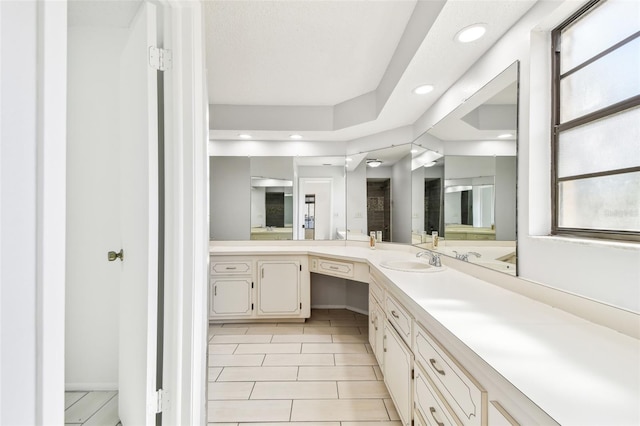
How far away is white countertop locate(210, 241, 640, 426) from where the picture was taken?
565mm

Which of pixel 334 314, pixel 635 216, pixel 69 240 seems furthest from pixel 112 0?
pixel 334 314

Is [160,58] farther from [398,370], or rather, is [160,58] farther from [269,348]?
[269,348]

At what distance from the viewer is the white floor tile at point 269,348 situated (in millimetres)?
2389

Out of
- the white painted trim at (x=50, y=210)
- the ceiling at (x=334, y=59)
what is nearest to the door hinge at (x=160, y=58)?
the ceiling at (x=334, y=59)

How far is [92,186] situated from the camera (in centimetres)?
179

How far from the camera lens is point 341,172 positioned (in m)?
3.29

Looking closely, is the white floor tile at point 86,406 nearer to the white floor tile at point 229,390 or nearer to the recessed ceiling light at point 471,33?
the white floor tile at point 229,390

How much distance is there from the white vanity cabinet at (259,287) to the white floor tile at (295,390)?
1024mm

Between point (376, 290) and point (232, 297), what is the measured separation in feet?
5.53

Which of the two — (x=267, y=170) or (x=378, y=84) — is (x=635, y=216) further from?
(x=267, y=170)

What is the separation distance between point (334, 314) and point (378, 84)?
2.54 m

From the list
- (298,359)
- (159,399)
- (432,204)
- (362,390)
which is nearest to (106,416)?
(159,399)

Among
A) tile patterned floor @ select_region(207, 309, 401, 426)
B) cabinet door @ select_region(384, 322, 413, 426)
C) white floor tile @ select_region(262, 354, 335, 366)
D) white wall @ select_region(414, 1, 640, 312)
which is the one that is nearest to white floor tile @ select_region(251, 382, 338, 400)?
tile patterned floor @ select_region(207, 309, 401, 426)

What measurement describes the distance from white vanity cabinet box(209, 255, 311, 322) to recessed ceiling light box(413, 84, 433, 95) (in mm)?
1907
